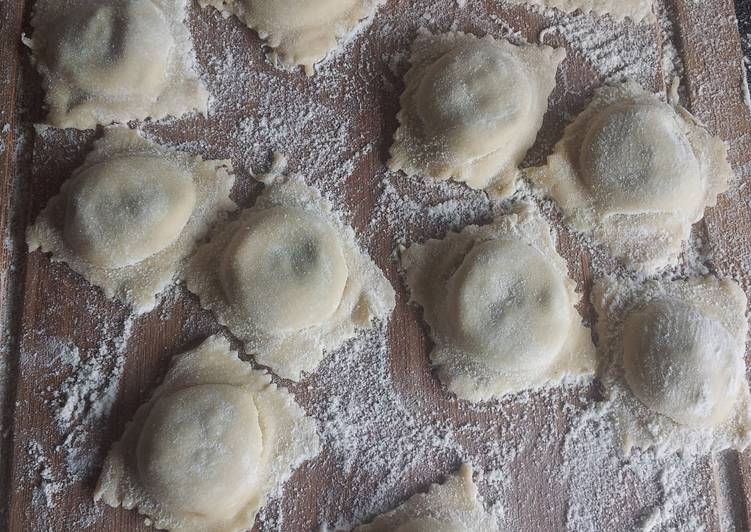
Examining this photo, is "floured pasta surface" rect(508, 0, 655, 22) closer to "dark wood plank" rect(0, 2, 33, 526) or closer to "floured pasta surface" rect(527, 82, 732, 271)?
"floured pasta surface" rect(527, 82, 732, 271)

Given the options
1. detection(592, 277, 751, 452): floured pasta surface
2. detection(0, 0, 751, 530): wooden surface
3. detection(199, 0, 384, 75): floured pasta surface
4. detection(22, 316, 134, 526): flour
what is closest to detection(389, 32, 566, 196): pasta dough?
detection(0, 0, 751, 530): wooden surface

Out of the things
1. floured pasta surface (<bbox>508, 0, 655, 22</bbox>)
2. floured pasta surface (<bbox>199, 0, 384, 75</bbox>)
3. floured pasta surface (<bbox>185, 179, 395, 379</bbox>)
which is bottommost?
floured pasta surface (<bbox>185, 179, 395, 379</bbox>)

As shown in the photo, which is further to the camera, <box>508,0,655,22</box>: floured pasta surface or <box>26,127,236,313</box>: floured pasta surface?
<box>508,0,655,22</box>: floured pasta surface

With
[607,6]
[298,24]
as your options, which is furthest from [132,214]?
[607,6]

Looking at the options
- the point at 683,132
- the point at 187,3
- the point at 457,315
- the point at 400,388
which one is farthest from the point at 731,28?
the point at 187,3

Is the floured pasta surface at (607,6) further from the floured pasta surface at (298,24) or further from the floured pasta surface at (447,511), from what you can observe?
the floured pasta surface at (447,511)

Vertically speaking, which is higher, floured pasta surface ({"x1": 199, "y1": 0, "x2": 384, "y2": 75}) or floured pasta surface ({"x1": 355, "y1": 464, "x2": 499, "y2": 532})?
floured pasta surface ({"x1": 199, "y1": 0, "x2": 384, "y2": 75})

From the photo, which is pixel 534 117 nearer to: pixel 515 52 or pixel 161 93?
pixel 515 52
